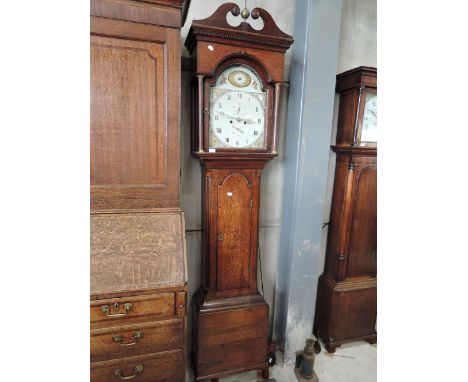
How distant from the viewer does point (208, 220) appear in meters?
1.56

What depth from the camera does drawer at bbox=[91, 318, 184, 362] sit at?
1.12m

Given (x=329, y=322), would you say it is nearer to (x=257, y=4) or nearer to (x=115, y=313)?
(x=115, y=313)

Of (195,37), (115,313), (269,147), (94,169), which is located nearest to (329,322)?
(269,147)

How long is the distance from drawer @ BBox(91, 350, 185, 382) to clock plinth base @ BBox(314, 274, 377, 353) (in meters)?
1.23

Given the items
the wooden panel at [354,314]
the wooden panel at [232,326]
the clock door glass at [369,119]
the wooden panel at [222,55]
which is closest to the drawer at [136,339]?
the wooden panel at [232,326]

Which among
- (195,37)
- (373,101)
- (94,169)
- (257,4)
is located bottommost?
(94,169)

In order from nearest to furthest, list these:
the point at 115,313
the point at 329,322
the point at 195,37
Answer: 1. the point at 115,313
2. the point at 195,37
3. the point at 329,322

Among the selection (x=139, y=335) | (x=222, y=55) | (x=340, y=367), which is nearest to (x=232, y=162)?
(x=222, y=55)

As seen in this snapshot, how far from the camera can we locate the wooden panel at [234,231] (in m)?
1.57

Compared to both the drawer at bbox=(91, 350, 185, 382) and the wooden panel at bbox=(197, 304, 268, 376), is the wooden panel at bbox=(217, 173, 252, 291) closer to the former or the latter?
the wooden panel at bbox=(197, 304, 268, 376)

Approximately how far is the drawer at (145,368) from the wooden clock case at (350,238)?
125 cm

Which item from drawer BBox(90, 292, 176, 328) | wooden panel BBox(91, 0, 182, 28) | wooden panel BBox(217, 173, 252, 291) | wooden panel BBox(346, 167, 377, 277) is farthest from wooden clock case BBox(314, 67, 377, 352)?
drawer BBox(90, 292, 176, 328)
